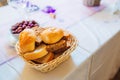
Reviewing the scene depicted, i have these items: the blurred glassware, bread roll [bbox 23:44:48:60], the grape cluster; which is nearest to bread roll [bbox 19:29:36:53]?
bread roll [bbox 23:44:48:60]

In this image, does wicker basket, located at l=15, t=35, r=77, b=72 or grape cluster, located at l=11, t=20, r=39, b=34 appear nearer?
wicker basket, located at l=15, t=35, r=77, b=72

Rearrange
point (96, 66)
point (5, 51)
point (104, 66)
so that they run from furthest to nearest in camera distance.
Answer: point (104, 66), point (96, 66), point (5, 51)

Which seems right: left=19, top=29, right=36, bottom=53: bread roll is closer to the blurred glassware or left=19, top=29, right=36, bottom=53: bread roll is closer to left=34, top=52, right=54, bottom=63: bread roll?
left=34, top=52, right=54, bottom=63: bread roll

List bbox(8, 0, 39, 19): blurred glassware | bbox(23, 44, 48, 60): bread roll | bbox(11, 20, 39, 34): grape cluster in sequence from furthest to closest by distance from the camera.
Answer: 1. bbox(8, 0, 39, 19): blurred glassware
2. bbox(11, 20, 39, 34): grape cluster
3. bbox(23, 44, 48, 60): bread roll

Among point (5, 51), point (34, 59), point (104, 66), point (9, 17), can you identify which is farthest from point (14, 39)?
point (104, 66)

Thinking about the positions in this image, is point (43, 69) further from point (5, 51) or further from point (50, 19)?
point (50, 19)

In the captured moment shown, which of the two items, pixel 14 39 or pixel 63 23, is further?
pixel 63 23

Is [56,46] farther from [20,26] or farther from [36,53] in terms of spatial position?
[20,26]
